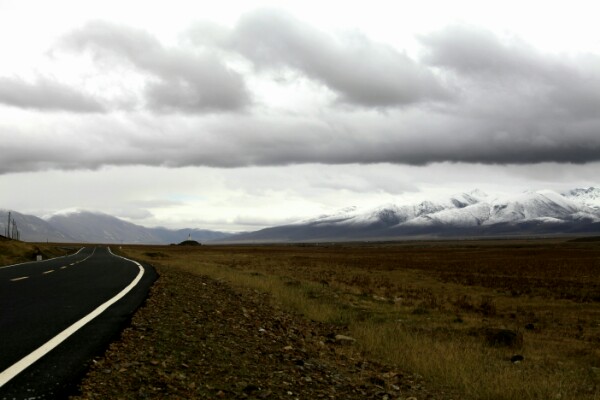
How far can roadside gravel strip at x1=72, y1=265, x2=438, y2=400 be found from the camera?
6.81 metres

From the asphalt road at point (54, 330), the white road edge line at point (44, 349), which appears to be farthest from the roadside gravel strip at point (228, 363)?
the white road edge line at point (44, 349)

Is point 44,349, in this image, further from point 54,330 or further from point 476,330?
point 476,330

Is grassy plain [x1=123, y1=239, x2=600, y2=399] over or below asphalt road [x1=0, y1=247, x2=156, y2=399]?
below

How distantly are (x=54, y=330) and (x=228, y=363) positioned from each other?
362cm

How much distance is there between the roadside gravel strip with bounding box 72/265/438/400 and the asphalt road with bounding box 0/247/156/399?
0.32m

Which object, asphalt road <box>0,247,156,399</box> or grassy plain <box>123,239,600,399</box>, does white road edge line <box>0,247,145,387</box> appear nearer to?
asphalt road <box>0,247,156,399</box>

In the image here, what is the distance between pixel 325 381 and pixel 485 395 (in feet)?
10.1

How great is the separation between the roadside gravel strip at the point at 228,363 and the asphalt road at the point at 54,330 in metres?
0.32

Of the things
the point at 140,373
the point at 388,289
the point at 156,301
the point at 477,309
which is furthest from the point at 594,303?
the point at 140,373

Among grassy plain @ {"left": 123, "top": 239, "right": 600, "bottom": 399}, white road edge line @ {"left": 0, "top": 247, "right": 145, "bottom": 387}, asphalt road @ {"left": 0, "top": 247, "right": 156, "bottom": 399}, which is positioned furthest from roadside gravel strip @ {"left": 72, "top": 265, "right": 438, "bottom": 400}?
grassy plain @ {"left": 123, "top": 239, "right": 600, "bottom": 399}

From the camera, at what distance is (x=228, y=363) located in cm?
843

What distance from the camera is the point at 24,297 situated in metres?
14.3

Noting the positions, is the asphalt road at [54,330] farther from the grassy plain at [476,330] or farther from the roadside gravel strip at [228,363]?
the grassy plain at [476,330]

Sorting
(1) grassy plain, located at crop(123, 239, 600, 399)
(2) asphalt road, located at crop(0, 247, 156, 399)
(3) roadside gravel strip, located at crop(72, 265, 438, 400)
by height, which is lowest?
(1) grassy plain, located at crop(123, 239, 600, 399)
